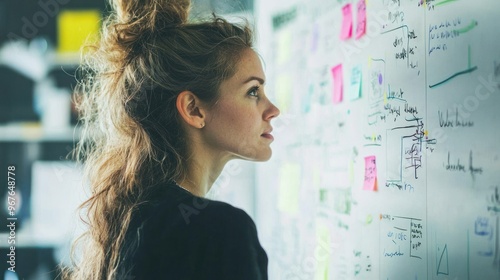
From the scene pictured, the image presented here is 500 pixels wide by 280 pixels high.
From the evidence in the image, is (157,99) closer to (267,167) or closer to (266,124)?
(266,124)

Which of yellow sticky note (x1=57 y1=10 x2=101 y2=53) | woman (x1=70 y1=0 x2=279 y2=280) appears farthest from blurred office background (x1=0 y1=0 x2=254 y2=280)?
woman (x1=70 y1=0 x2=279 y2=280)

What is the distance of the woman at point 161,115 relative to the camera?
140 cm

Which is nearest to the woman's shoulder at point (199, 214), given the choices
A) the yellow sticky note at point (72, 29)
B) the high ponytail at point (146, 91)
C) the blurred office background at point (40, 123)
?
the high ponytail at point (146, 91)

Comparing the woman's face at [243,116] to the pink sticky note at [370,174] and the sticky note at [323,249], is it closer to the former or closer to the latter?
the pink sticky note at [370,174]

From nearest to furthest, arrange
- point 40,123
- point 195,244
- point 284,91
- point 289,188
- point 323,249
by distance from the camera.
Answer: point 195,244 < point 323,249 < point 289,188 < point 284,91 < point 40,123

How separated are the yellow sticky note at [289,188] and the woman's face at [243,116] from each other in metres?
0.80

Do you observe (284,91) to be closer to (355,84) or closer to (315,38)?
(315,38)

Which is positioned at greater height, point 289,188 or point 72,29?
point 72,29

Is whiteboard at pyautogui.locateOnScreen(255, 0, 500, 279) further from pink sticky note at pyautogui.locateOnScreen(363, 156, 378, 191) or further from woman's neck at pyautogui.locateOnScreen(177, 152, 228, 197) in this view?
woman's neck at pyautogui.locateOnScreen(177, 152, 228, 197)

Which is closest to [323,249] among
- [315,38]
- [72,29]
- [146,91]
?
[315,38]

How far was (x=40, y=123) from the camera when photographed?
2793mm

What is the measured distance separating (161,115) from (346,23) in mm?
693

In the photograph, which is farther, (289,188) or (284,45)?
(284,45)

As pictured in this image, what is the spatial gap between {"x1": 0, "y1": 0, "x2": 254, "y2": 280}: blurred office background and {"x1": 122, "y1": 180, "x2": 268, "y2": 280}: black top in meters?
1.56
